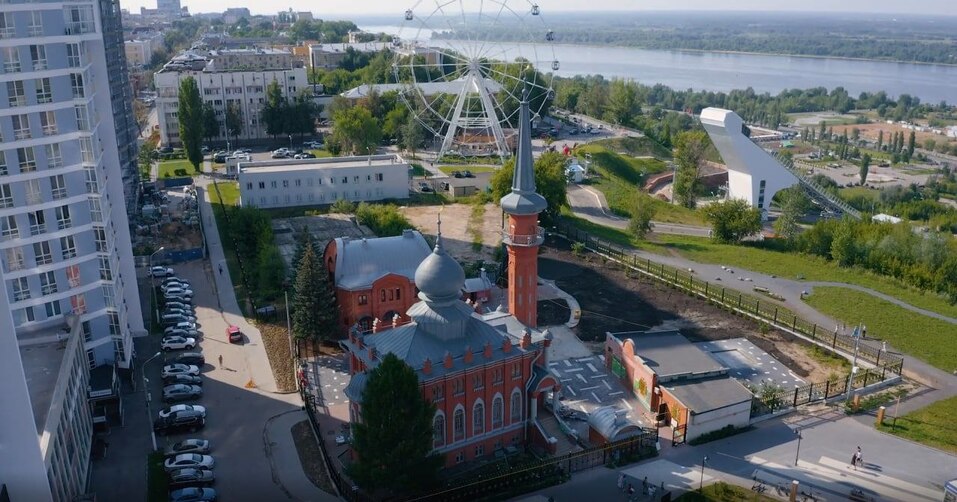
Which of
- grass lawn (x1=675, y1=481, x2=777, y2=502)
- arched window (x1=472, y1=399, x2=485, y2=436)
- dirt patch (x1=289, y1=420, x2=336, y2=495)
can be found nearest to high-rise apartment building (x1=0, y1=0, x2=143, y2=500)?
dirt patch (x1=289, y1=420, x2=336, y2=495)

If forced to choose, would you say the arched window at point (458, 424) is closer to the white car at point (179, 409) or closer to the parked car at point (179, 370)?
the white car at point (179, 409)

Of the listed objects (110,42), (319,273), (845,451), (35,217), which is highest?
(110,42)

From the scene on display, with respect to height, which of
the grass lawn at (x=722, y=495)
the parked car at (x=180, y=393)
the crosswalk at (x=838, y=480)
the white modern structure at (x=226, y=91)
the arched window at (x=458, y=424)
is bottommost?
the crosswalk at (x=838, y=480)

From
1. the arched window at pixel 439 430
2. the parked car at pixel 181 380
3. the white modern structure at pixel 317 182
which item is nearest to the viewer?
the arched window at pixel 439 430

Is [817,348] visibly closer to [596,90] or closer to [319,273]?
[319,273]

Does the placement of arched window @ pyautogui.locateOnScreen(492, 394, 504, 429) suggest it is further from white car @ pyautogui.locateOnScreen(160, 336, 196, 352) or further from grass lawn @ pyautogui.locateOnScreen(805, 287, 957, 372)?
grass lawn @ pyautogui.locateOnScreen(805, 287, 957, 372)

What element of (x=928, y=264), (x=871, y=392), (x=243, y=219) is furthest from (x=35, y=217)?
(x=928, y=264)

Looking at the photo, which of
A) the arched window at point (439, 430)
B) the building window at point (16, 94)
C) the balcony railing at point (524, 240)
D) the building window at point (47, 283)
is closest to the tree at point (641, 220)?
the balcony railing at point (524, 240)
